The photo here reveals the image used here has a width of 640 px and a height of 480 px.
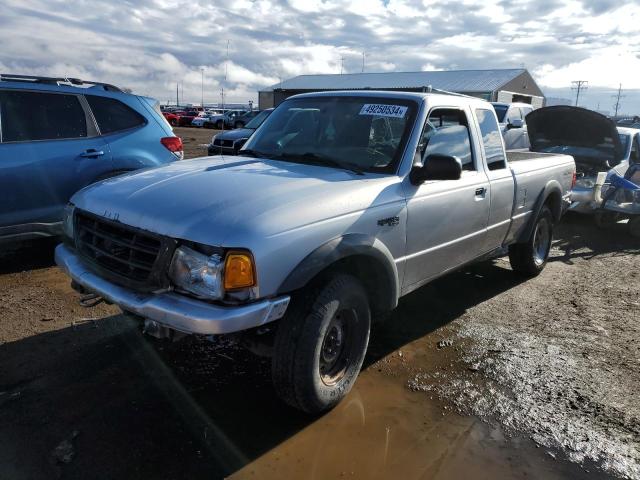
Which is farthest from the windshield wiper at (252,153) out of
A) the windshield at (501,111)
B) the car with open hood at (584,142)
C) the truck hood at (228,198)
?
the windshield at (501,111)

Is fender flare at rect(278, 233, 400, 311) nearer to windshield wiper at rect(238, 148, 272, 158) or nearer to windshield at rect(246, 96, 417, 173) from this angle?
windshield at rect(246, 96, 417, 173)

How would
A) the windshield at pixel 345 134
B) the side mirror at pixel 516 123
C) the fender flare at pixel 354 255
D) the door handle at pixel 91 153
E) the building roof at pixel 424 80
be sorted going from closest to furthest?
1. the fender flare at pixel 354 255
2. the windshield at pixel 345 134
3. the door handle at pixel 91 153
4. the side mirror at pixel 516 123
5. the building roof at pixel 424 80

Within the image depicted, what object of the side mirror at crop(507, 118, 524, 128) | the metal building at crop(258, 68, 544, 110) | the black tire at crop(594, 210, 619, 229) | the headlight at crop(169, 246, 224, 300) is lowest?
the black tire at crop(594, 210, 619, 229)

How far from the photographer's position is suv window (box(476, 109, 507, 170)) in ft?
15.4

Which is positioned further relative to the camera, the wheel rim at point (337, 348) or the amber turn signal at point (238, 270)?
the wheel rim at point (337, 348)

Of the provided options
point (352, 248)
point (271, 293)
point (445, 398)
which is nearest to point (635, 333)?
point (445, 398)

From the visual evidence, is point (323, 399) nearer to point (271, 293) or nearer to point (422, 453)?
point (422, 453)

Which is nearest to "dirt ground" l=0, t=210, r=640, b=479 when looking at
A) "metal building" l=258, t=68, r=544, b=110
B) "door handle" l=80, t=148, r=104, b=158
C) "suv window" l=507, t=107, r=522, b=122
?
"door handle" l=80, t=148, r=104, b=158

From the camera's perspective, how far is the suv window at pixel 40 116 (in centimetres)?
516

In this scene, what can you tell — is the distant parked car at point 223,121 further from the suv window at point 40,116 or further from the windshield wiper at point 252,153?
the windshield wiper at point 252,153

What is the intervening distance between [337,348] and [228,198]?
1159 millimetres

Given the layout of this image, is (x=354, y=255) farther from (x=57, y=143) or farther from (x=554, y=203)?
(x=554, y=203)

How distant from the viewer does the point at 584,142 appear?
9.30 meters

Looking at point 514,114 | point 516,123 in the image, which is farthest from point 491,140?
point 514,114
